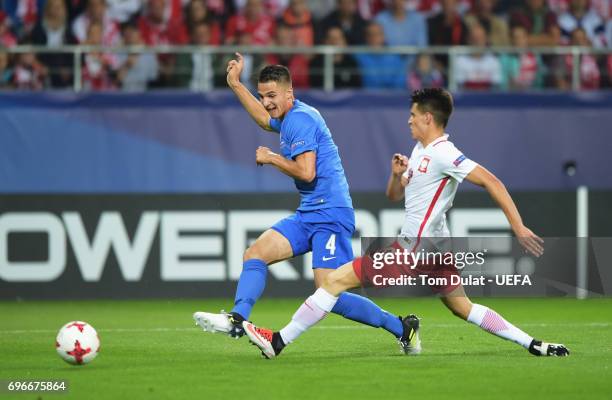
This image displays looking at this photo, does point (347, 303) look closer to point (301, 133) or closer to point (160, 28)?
point (301, 133)

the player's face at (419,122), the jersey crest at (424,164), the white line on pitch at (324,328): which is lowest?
the white line on pitch at (324,328)

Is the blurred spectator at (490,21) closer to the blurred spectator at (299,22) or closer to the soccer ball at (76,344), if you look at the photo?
the blurred spectator at (299,22)

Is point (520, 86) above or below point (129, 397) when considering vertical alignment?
above

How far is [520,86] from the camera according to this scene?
15.1m

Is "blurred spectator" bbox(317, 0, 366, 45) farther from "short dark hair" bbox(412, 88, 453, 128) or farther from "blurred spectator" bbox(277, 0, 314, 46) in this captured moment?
"short dark hair" bbox(412, 88, 453, 128)

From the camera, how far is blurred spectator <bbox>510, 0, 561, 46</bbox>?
1566 centimetres

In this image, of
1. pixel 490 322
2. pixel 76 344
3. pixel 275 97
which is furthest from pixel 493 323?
pixel 76 344

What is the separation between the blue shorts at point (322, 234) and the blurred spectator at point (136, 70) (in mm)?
6297

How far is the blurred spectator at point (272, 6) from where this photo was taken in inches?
616

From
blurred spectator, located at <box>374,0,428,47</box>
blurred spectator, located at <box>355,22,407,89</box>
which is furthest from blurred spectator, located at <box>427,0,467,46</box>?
blurred spectator, located at <box>355,22,407,89</box>

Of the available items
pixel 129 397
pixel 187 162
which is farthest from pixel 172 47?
pixel 129 397

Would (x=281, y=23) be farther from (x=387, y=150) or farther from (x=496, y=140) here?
(x=496, y=140)

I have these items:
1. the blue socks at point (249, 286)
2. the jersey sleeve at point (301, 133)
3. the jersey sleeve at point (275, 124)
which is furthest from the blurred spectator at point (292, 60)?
the blue socks at point (249, 286)

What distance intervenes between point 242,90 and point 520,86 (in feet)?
21.3
